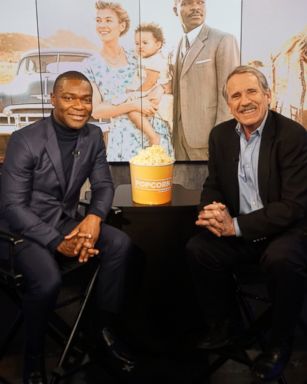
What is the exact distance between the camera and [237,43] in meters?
3.68

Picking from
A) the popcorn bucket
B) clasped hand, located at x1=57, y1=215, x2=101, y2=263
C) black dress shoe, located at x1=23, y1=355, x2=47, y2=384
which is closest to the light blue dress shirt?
the popcorn bucket

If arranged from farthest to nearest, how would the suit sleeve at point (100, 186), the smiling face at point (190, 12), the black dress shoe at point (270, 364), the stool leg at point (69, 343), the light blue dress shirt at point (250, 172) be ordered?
the smiling face at point (190, 12) → the suit sleeve at point (100, 186) → the light blue dress shirt at point (250, 172) → the stool leg at point (69, 343) → the black dress shoe at point (270, 364)

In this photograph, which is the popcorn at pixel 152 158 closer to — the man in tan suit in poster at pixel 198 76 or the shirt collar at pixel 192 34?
the man in tan suit in poster at pixel 198 76

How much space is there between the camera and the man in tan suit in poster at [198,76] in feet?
12.0

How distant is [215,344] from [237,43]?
2417 mm

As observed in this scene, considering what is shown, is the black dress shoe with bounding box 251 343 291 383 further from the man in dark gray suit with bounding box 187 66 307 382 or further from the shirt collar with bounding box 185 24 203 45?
the shirt collar with bounding box 185 24 203 45

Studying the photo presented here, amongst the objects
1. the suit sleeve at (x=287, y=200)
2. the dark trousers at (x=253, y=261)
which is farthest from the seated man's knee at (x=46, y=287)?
the suit sleeve at (x=287, y=200)

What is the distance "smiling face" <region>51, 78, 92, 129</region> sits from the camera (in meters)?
2.36

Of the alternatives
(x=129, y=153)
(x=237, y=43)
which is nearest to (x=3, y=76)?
(x=129, y=153)

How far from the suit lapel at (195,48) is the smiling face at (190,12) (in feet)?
0.25

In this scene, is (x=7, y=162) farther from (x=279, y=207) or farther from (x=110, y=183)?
(x=279, y=207)

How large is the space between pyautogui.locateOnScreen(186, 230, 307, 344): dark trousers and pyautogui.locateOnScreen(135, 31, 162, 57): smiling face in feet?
6.13

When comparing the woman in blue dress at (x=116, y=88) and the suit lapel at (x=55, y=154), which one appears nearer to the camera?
the suit lapel at (x=55, y=154)

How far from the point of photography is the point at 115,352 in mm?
2330
